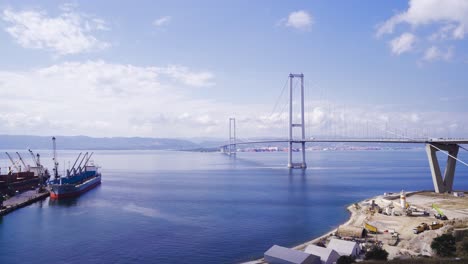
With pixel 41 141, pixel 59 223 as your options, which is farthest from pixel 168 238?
pixel 41 141

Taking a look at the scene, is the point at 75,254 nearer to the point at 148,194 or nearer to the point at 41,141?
the point at 148,194

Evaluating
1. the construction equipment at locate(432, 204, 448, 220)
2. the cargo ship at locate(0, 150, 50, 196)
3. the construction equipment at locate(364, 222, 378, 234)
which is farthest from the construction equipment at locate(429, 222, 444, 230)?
the cargo ship at locate(0, 150, 50, 196)

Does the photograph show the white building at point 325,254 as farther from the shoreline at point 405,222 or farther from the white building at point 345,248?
the shoreline at point 405,222

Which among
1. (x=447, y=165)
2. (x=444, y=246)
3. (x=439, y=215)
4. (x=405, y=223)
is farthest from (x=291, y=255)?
(x=447, y=165)

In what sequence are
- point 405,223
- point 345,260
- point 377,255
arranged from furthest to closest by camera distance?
point 405,223 → point 377,255 → point 345,260

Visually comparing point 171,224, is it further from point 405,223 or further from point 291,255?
point 405,223

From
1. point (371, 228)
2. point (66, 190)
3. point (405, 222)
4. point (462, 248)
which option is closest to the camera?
point (462, 248)

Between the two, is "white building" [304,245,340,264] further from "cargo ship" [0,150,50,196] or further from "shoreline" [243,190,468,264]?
"cargo ship" [0,150,50,196]
